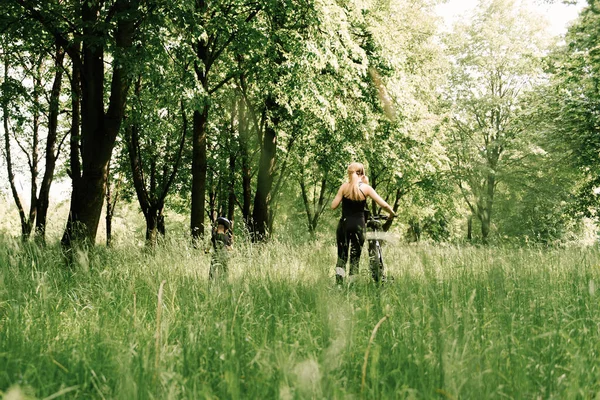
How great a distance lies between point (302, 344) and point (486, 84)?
3384 cm

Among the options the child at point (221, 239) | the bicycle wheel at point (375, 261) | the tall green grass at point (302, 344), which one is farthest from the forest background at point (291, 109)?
the tall green grass at point (302, 344)

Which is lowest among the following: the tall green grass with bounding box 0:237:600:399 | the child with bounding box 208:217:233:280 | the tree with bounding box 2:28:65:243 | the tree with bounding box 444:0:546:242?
the tall green grass with bounding box 0:237:600:399

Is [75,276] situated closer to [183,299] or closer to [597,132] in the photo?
[183,299]

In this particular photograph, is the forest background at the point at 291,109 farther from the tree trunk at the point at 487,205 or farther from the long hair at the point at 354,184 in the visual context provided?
the long hair at the point at 354,184

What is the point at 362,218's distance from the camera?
741 centimetres

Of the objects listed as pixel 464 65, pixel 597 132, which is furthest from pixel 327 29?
pixel 464 65

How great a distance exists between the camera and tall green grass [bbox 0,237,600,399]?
228 centimetres

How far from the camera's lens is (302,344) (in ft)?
10.9

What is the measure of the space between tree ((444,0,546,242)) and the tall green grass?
28170mm

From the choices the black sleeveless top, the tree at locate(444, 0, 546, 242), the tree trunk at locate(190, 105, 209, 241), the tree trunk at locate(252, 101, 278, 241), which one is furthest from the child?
the tree at locate(444, 0, 546, 242)

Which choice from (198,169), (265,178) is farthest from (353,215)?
(265,178)

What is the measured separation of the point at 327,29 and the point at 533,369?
10.2 meters

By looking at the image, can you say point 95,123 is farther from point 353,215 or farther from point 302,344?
point 302,344

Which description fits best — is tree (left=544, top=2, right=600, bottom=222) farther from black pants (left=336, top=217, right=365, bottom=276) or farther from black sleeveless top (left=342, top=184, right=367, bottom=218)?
black pants (left=336, top=217, right=365, bottom=276)
